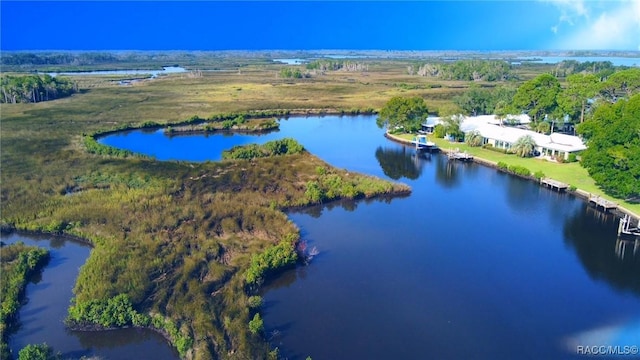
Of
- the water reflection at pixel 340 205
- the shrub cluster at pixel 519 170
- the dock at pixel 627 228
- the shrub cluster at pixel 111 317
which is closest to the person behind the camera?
the shrub cluster at pixel 111 317

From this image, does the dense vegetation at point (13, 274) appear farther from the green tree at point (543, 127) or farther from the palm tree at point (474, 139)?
the green tree at point (543, 127)

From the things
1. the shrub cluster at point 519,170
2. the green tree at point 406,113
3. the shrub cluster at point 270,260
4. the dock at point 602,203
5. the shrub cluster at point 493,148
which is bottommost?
the shrub cluster at point 270,260

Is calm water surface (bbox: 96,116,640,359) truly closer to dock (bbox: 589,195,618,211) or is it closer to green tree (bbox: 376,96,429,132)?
dock (bbox: 589,195,618,211)

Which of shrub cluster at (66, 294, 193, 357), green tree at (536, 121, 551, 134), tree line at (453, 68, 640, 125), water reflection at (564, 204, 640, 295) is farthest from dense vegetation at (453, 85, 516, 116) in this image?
shrub cluster at (66, 294, 193, 357)

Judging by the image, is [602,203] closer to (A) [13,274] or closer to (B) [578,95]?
(B) [578,95]

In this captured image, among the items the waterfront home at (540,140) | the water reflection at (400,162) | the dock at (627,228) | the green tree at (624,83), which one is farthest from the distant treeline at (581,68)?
the dock at (627,228)

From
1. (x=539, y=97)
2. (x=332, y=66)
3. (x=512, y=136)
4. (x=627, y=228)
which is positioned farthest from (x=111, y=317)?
(x=332, y=66)

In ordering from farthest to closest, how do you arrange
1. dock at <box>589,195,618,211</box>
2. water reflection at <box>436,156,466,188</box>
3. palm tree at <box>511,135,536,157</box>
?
palm tree at <box>511,135,536,157</box>, water reflection at <box>436,156,466,188</box>, dock at <box>589,195,618,211</box>
